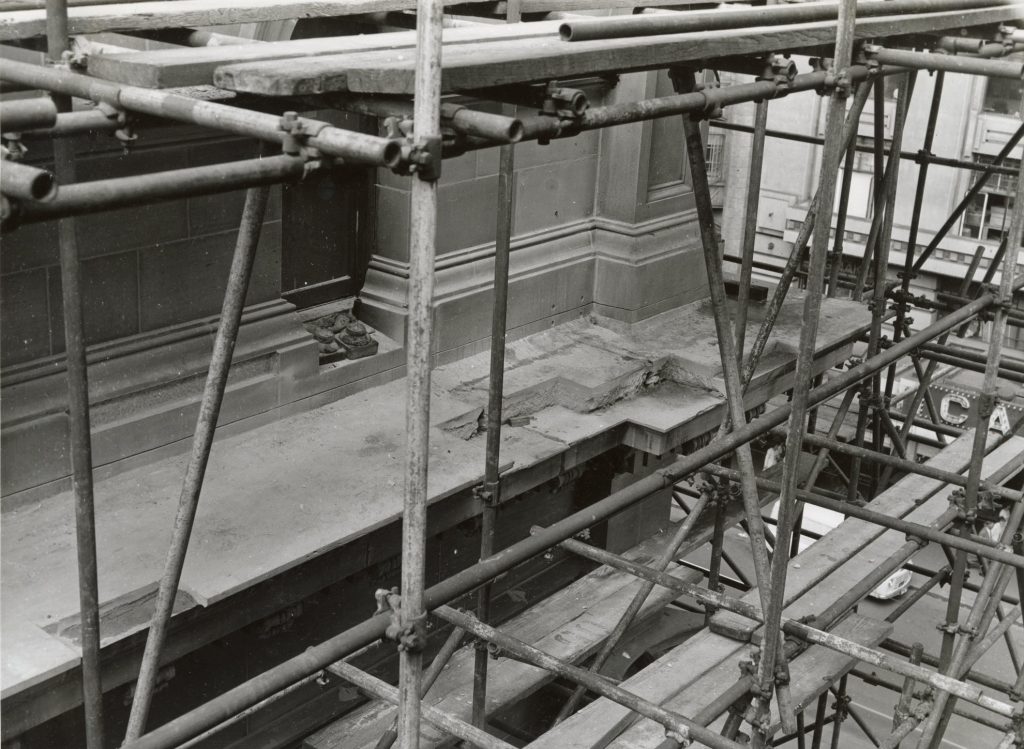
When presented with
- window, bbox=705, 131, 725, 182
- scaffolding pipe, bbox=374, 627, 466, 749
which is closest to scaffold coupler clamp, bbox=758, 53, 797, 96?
scaffolding pipe, bbox=374, 627, 466, 749

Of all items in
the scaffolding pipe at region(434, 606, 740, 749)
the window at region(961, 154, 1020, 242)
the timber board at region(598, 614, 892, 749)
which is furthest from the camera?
the window at region(961, 154, 1020, 242)

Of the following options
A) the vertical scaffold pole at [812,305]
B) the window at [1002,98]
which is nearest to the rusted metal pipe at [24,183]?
the vertical scaffold pole at [812,305]

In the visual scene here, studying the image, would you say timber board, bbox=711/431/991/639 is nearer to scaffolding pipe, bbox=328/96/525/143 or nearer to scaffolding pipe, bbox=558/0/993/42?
scaffolding pipe, bbox=558/0/993/42

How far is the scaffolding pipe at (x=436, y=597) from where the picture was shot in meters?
4.49

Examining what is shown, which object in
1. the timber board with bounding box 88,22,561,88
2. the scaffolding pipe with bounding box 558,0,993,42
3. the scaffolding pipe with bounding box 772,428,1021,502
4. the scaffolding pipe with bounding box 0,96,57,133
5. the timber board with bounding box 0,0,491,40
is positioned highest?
the scaffolding pipe with bounding box 558,0,993,42

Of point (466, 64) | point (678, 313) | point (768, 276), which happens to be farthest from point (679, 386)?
point (466, 64)

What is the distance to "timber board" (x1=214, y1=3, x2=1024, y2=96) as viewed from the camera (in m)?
4.42

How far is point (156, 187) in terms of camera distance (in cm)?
376

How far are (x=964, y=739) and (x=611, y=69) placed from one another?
62.6ft

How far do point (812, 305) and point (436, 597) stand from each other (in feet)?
7.46

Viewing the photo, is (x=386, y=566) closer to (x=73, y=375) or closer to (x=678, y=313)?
(x=73, y=375)

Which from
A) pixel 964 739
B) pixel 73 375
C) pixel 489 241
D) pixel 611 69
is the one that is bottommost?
pixel 964 739

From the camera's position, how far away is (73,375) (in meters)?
4.80

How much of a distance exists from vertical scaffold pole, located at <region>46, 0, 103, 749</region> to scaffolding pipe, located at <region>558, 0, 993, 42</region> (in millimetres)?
1898
